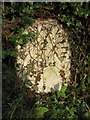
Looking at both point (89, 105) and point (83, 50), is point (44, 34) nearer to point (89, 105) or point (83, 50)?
point (83, 50)

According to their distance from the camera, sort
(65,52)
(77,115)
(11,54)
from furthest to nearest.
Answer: (65,52), (77,115), (11,54)

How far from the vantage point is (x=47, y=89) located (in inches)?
224

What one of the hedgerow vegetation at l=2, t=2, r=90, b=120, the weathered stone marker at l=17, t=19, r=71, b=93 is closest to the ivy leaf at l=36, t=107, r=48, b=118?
the hedgerow vegetation at l=2, t=2, r=90, b=120

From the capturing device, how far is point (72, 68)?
19.0 feet

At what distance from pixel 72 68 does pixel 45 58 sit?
1.58 ft

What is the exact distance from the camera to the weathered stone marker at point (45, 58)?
17.9ft

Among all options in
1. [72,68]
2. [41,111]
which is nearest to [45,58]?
[72,68]

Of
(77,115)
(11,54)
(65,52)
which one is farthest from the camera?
(65,52)

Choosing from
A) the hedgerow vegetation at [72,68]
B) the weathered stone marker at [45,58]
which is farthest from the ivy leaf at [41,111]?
the weathered stone marker at [45,58]

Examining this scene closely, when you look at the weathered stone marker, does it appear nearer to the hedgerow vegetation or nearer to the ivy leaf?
the hedgerow vegetation

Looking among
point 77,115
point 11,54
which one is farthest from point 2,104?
point 77,115

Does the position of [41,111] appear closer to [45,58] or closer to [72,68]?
[45,58]

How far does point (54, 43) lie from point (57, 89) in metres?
0.68

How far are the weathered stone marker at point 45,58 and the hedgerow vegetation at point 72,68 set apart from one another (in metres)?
0.10
